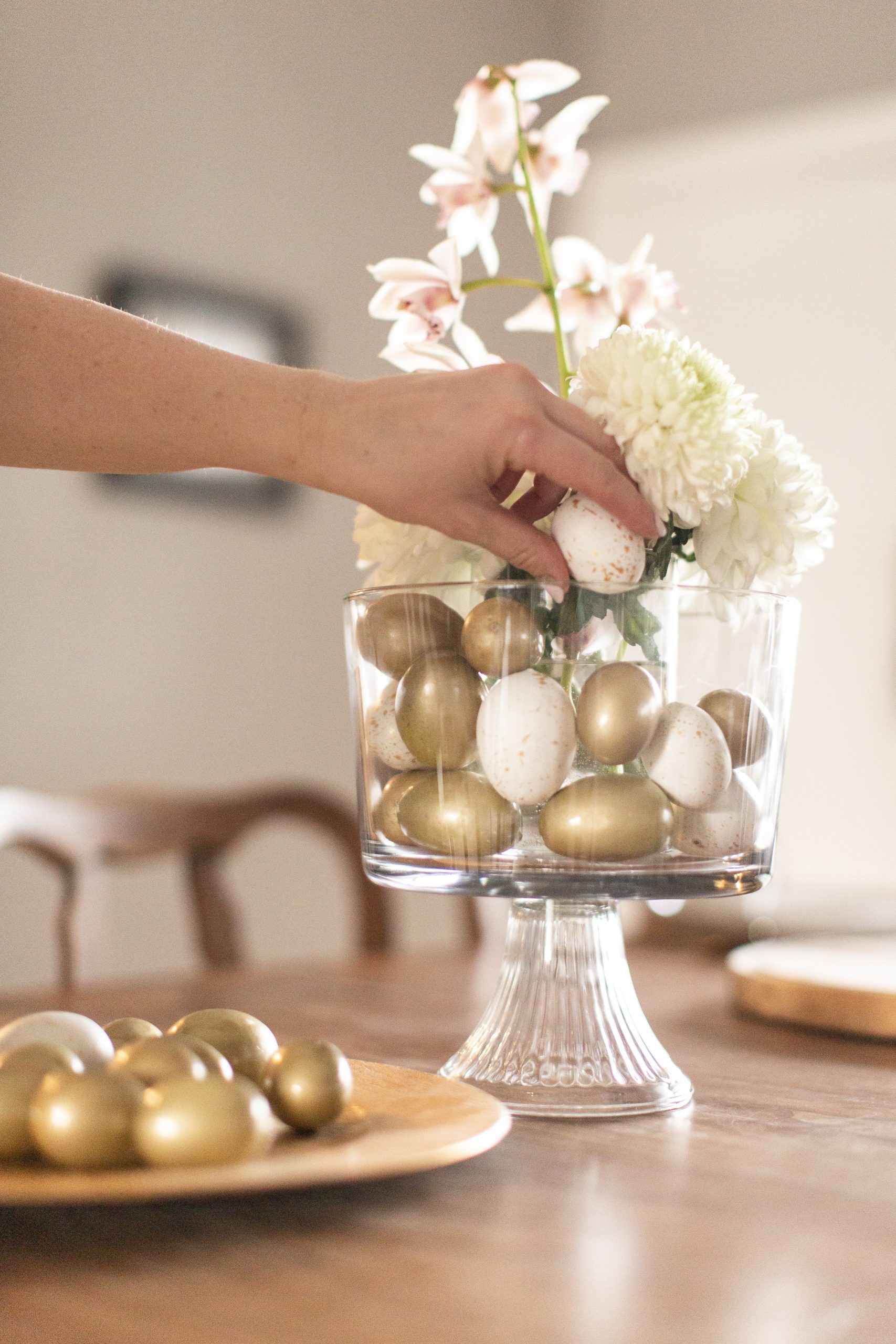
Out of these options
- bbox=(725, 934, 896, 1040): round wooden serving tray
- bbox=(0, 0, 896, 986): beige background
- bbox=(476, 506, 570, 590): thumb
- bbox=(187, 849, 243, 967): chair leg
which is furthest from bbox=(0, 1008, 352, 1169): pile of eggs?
bbox=(0, 0, 896, 986): beige background

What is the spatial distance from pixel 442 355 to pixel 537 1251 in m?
0.52

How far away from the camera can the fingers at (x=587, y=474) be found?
639mm

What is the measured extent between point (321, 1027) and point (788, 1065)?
1.05ft

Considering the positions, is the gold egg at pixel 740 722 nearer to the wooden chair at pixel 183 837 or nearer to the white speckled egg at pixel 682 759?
the white speckled egg at pixel 682 759

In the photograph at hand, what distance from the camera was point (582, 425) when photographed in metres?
0.66

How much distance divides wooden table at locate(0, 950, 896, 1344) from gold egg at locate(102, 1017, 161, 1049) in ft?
0.35

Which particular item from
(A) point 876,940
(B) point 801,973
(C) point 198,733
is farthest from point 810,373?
(B) point 801,973

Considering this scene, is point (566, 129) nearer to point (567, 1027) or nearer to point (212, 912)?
point (567, 1027)

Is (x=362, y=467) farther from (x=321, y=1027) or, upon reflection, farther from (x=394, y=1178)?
(x=321, y=1027)

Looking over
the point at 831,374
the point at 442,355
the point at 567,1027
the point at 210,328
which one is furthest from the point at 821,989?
the point at 831,374

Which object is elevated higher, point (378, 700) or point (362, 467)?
point (362, 467)

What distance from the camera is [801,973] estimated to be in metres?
1.03

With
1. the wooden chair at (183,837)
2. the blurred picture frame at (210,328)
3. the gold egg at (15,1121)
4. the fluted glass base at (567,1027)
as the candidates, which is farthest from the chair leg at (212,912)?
the blurred picture frame at (210,328)

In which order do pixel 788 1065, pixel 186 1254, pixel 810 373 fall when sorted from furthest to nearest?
pixel 810 373
pixel 788 1065
pixel 186 1254
